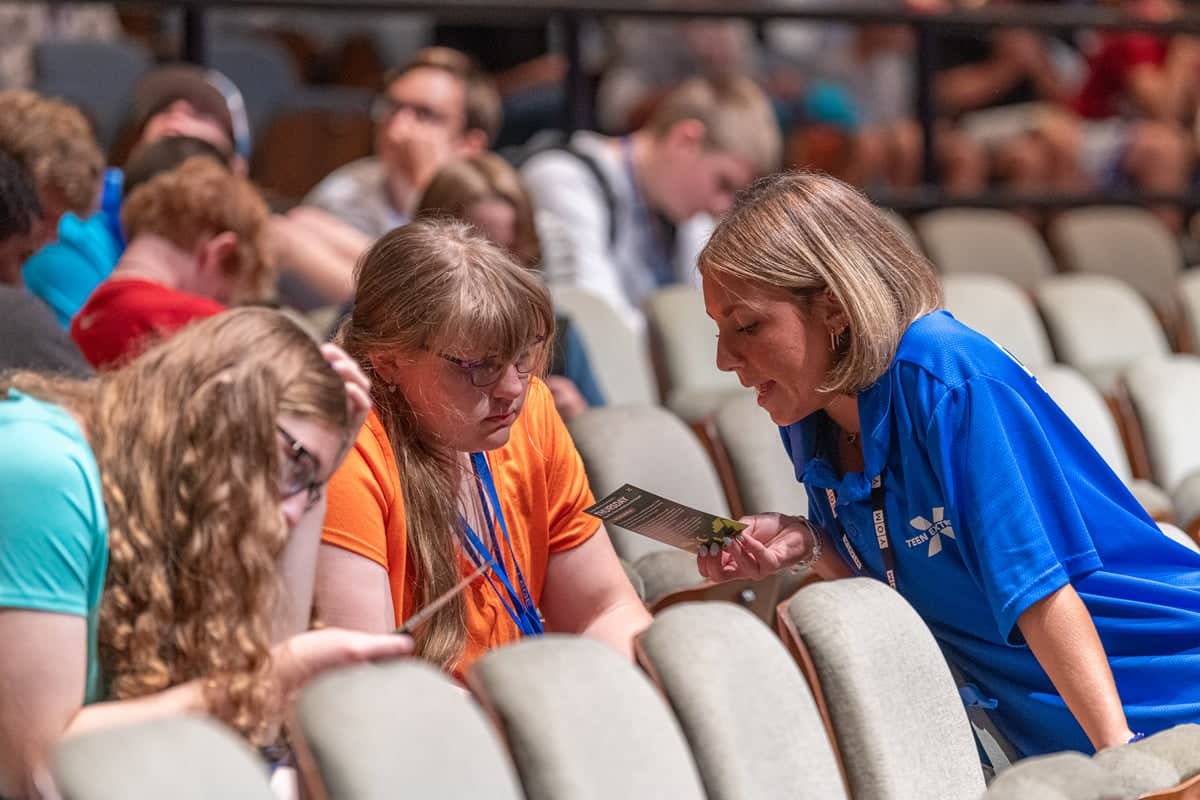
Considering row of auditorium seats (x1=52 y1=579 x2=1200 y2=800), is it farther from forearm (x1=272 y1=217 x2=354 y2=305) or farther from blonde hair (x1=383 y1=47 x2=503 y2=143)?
blonde hair (x1=383 y1=47 x2=503 y2=143)

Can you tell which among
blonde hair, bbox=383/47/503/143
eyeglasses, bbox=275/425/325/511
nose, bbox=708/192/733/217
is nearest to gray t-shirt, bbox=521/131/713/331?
nose, bbox=708/192/733/217

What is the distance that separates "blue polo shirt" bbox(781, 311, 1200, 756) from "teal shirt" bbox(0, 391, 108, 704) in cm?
90

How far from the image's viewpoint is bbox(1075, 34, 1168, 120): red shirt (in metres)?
6.50

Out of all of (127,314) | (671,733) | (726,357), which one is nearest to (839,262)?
(726,357)

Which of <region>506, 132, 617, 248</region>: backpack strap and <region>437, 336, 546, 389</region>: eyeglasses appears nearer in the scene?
<region>437, 336, 546, 389</region>: eyeglasses

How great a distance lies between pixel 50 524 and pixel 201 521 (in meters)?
0.12

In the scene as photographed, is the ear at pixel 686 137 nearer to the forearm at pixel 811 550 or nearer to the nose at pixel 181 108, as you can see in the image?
the nose at pixel 181 108

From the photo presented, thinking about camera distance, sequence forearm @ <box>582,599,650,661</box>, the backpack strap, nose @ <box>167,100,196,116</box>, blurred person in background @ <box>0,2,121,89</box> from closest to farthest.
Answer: forearm @ <box>582,599,650,661</box> < nose @ <box>167,100,196,116</box> < the backpack strap < blurred person in background @ <box>0,2,121,89</box>

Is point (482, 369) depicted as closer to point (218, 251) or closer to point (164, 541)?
point (164, 541)

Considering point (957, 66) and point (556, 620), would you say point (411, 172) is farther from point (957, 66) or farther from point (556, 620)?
point (957, 66)

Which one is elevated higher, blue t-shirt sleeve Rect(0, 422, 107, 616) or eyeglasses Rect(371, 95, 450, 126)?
eyeglasses Rect(371, 95, 450, 126)

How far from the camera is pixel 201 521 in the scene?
4.69 ft

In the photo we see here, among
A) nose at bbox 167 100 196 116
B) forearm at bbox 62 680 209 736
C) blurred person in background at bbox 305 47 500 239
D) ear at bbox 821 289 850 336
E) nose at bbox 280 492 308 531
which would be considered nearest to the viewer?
forearm at bbox 62 680 209 736

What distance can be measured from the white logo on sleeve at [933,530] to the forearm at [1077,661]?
134mm
